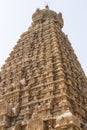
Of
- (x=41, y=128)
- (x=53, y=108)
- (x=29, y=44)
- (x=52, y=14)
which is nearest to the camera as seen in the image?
(x=41, y=128)

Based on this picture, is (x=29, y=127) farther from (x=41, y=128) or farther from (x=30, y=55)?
(x=30, y=55)

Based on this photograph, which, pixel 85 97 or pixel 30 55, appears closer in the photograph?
pixel 85 97

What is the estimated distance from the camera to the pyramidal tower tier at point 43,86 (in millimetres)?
17953

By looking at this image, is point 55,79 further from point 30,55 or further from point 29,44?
point 29,44

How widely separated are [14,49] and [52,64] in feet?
21.6

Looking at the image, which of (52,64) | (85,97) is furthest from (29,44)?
(85,97)

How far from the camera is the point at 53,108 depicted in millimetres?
18594

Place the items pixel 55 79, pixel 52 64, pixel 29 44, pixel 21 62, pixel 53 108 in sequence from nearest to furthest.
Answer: pixel 53 108 → pixel 55 79 → pixel 52 64 → pixel 21 62 → pixel 29 44

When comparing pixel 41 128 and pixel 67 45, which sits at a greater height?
pixel 67 45

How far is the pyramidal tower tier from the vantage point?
1795 centimetres

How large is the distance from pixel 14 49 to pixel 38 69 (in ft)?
19.1

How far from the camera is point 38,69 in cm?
2248

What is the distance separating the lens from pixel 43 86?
20531mm

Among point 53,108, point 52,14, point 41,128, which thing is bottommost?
point 41,128
